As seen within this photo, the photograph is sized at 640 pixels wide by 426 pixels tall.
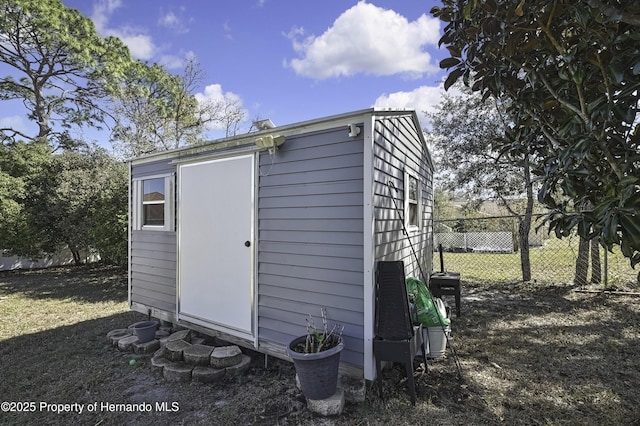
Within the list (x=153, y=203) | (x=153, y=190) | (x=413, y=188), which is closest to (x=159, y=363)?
(x=153, y=203)

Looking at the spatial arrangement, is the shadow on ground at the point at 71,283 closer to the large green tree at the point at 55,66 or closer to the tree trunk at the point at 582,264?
the large green tree at the point at 55,66

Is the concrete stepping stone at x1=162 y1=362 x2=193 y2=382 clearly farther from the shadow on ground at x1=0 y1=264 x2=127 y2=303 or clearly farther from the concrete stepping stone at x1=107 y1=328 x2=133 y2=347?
the shadow on ground at x1=0 y1=264 x2=127 y2=303

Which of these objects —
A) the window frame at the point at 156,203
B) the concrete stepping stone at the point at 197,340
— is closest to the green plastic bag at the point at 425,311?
the concrete stepping stone at the point at 197,340

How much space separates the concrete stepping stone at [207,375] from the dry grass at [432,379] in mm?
79

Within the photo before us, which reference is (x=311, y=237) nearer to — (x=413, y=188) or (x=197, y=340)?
(x=197, y=340)

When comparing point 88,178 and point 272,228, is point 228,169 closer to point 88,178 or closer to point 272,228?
point 272,228

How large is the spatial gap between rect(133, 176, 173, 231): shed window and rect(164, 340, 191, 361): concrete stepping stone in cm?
146

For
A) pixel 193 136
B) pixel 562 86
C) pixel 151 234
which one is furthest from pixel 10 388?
pixel 193 136

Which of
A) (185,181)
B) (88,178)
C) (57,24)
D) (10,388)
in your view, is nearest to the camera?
(10,388)

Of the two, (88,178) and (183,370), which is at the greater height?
(88,178)

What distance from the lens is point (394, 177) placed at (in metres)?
3.59

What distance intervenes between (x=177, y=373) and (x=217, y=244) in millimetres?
1335

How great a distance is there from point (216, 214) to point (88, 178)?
7079mm

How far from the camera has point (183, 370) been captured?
3.31 m
